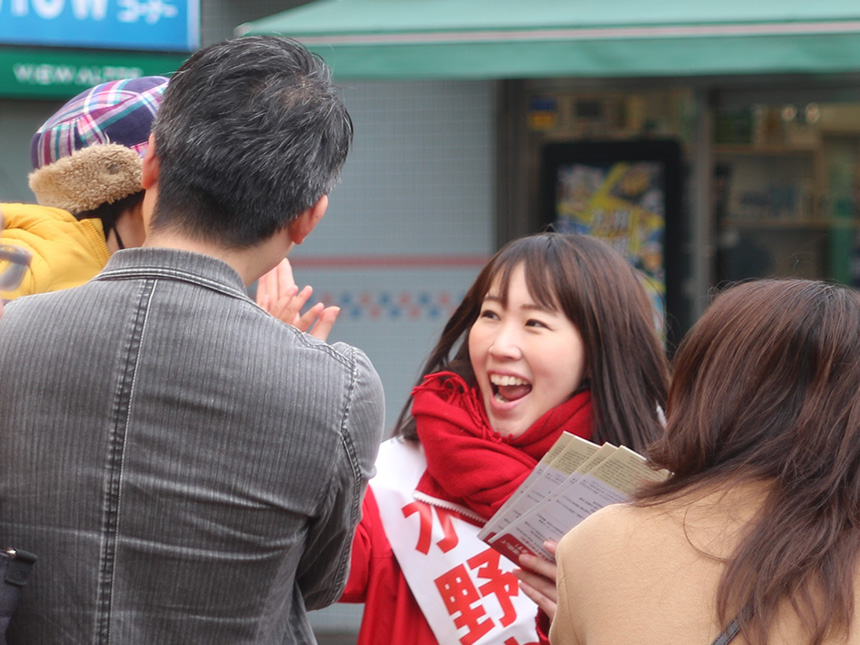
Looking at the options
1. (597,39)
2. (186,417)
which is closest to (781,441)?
(186,417)

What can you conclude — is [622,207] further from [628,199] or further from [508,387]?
[508,387]

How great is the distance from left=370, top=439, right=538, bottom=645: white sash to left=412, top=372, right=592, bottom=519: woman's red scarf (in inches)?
2.5

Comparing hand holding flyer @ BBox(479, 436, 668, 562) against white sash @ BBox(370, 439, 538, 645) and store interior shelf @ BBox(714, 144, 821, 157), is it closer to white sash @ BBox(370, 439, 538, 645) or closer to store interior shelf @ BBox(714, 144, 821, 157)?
white sash @ BBox(370, 439, 538, 645)

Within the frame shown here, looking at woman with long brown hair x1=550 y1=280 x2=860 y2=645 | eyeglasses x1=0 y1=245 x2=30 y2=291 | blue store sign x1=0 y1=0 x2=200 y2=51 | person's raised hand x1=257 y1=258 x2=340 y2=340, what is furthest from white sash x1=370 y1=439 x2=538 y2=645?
blue store sign x1=0 y1=0 x2=200 y2=51

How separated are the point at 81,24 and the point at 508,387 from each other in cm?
287

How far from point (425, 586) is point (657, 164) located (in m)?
3.76

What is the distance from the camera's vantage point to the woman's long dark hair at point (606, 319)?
2408 millimetres

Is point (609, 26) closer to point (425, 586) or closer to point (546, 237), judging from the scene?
point (546, 237)

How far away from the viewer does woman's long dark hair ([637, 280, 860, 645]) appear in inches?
54.1

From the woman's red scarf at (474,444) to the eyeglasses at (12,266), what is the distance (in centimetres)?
99

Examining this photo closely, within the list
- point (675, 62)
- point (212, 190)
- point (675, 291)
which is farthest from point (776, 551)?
point (675, 291)

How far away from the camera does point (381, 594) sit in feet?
7.74

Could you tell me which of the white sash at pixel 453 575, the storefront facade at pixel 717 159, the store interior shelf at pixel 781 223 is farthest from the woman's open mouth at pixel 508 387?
the store interior shelf at pixel 781 223

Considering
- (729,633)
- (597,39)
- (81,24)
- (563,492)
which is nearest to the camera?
(729,633)
